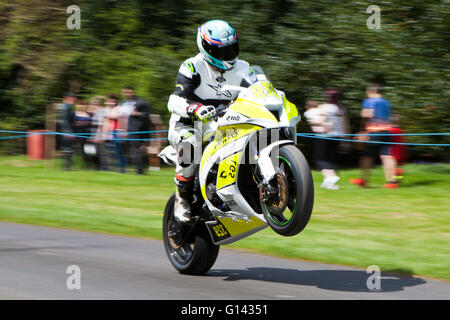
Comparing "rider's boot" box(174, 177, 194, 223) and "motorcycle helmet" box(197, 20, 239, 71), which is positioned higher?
"motorcycle helmet" box(197, 20, 239, 71)

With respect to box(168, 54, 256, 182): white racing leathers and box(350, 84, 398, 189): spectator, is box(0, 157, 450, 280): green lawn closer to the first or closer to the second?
box(350, 84, 398, 189): spectator

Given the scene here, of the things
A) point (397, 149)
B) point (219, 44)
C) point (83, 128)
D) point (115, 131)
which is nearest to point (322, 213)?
point (397, 149)

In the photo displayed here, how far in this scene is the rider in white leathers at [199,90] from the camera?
6250mm

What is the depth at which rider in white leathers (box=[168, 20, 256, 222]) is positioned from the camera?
625cm

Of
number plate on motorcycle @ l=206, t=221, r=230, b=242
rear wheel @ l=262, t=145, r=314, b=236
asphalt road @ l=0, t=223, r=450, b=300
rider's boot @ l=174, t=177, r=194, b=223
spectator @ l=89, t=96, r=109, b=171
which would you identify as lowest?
spectator @ l=89, t=96, r=109, b=171

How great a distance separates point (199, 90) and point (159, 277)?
5.56 feet

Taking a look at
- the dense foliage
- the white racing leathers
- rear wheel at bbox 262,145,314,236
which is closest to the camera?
rear wheel at bbox 262,145,314,236

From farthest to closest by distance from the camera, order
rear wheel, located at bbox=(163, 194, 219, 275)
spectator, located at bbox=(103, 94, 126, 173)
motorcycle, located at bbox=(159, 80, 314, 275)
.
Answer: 1. spectator, located at bbox=(103, 94, 126, 173)
2. rear wheel, located at bbox=(163, 194, 219, 275)
3. motorcycle, located at bbox=(159, 80, 314, 275)

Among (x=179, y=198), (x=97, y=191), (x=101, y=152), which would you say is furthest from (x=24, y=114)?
(x=179, y=198)

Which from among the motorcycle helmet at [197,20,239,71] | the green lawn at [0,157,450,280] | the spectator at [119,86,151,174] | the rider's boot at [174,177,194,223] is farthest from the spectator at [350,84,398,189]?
the motorcycle helmet at [197,20,239,71]

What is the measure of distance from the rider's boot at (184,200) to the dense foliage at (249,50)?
10089 millimetres

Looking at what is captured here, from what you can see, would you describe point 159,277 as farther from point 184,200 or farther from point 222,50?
point 222,50

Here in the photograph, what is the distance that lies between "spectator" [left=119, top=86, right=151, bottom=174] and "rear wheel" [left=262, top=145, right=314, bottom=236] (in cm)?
1015

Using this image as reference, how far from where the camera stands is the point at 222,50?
627cm
